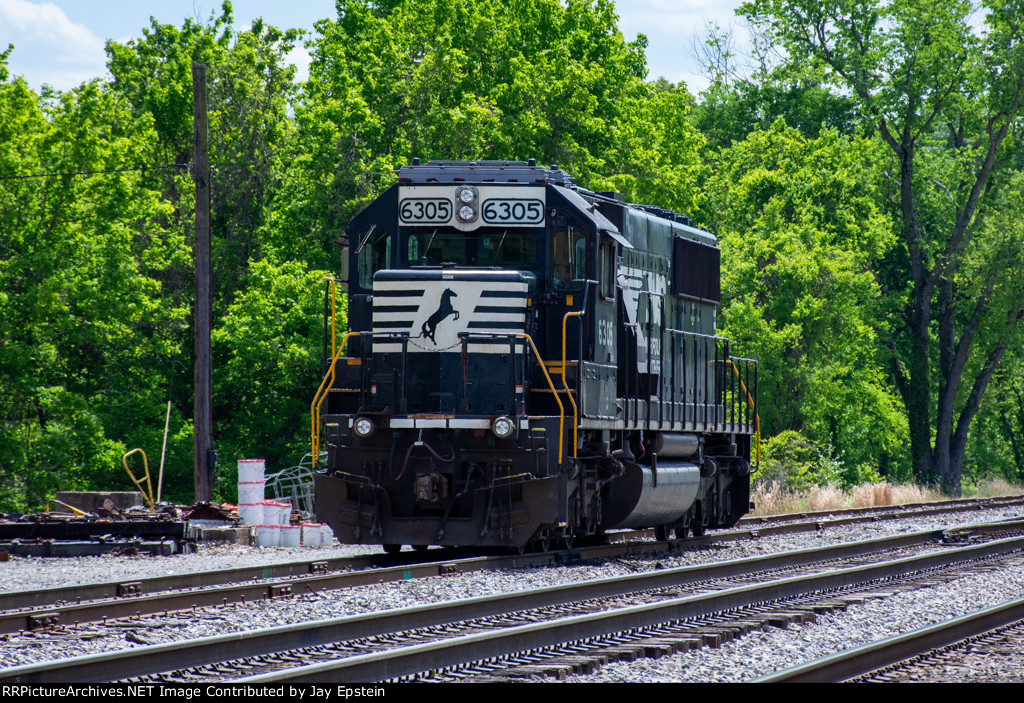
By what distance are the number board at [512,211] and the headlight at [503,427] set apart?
2.22m

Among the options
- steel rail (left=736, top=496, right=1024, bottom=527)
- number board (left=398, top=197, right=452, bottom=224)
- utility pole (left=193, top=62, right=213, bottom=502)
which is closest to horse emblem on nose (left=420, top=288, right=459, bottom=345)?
number board (left=398, top=197, right=452, bottom=224)

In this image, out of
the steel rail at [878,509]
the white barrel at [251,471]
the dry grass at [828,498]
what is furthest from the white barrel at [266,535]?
the dry grass at [828,498]

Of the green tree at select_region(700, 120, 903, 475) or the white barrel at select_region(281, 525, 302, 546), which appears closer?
the white barrel at select_region(281, 525, 302, 546)

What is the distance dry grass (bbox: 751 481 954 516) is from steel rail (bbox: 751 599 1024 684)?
15303mm

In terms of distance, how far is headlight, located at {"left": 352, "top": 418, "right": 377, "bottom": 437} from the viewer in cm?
1262

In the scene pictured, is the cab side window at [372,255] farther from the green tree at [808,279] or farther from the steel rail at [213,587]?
the green tree at [808,279]

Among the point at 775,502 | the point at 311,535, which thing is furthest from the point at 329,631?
the point at 775,502

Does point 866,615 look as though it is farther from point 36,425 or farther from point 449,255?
point 36,425

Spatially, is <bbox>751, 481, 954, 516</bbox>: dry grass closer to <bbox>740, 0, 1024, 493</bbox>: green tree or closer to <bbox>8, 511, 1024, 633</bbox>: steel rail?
<bbox>740, 0, 1024, 493</bbox>: green tree

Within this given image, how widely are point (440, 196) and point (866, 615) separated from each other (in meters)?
6.21

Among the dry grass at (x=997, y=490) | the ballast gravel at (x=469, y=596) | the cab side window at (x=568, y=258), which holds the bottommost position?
the dry grass at (x=997, y=490)

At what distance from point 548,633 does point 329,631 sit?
137cm

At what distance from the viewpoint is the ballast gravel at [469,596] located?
7.42m

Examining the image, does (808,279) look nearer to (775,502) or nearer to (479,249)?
(775,502)
